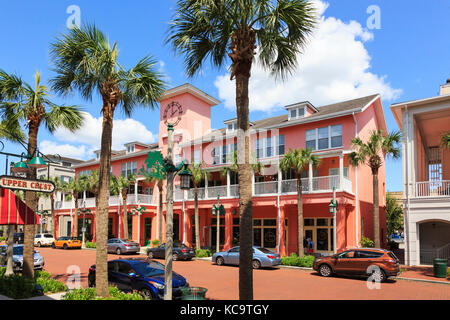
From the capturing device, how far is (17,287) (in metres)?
11.8

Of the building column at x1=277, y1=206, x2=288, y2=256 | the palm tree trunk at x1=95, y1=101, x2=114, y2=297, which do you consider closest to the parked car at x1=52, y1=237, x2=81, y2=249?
the building column at x1=277, y1=206, x2=288, y2=256

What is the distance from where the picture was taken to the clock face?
126ft

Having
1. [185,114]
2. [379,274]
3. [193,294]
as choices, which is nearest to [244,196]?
[193,294]

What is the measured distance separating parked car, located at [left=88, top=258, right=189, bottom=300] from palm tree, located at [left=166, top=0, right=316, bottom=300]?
3965 millimetres

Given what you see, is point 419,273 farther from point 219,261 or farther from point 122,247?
point 122,247

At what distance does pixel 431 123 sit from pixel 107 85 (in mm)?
23783

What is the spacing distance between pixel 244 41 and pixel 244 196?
3.91 metres

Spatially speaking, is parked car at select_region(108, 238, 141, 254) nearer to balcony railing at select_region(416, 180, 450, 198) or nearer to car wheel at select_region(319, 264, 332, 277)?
car wheel at select_region(319, 264, 332, 277)

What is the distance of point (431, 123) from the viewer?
84.5ft

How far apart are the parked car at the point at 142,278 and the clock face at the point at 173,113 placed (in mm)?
26825

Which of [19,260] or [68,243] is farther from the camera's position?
[68,243]

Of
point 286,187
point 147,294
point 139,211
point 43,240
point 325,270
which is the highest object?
point 286,187

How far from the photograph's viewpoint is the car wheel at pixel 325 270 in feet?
59.0

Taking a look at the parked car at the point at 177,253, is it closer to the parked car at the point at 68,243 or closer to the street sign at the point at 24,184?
the parked car at the point at 68,243
